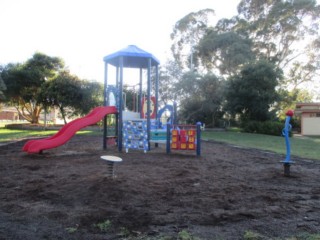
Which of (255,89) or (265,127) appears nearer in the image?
(265,127)

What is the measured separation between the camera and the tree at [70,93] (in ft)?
89.6

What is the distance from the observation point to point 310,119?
98.6 ft

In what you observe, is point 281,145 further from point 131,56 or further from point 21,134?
point 21,134

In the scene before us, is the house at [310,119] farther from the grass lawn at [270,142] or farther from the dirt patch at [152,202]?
the dirt patch at [152,202]

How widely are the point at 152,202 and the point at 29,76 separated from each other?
31.1 m

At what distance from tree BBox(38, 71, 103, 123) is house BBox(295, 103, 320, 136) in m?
21.0

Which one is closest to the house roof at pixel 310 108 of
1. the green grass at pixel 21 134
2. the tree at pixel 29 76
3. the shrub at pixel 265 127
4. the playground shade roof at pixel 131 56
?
the shrub at pixel 265 127

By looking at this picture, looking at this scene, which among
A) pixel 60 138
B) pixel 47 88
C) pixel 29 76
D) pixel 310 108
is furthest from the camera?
pixel 29 76

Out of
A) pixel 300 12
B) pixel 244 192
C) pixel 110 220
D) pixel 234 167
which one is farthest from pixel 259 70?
pixel 110 220

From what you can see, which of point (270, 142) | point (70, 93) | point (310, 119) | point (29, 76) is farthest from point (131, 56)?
point (310, 119)

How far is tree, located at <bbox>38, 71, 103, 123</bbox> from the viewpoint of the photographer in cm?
2730

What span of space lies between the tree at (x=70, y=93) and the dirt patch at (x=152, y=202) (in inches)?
834

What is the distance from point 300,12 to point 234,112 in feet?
54.0

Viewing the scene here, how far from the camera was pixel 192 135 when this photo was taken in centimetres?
1003
